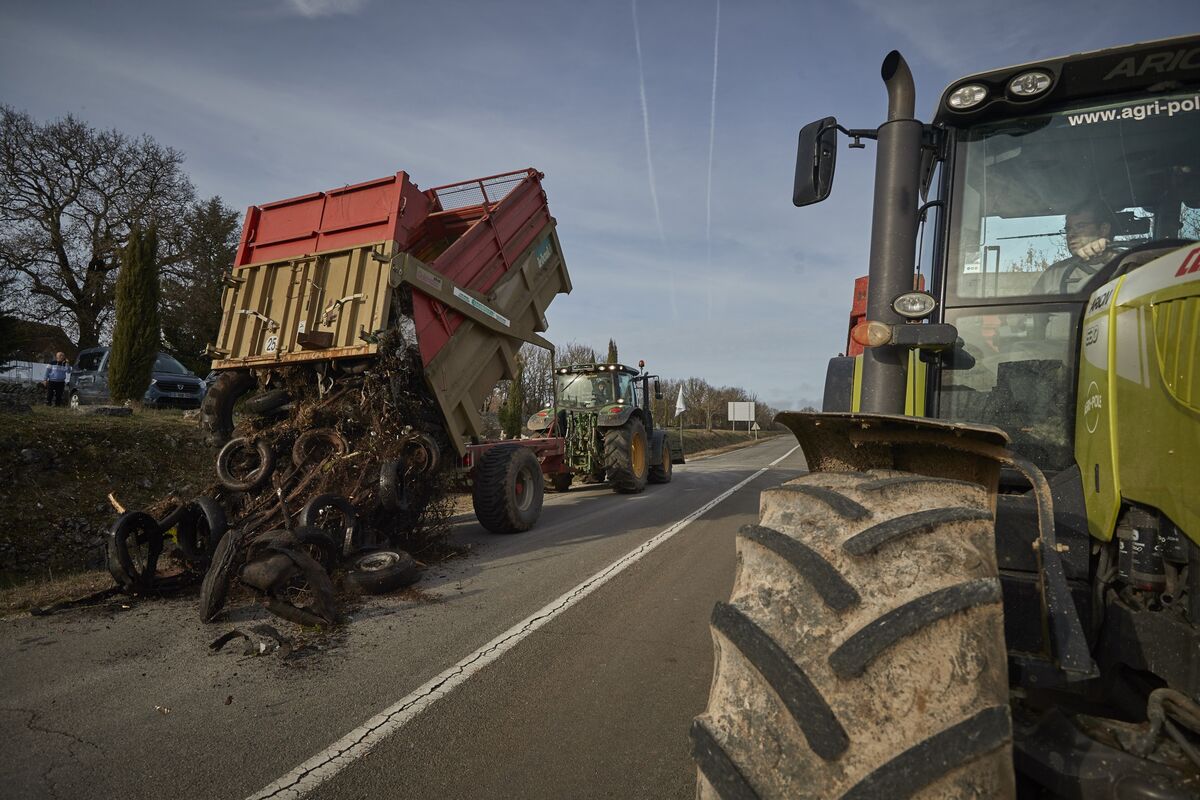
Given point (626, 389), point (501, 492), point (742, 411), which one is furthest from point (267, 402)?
point (742, 411)

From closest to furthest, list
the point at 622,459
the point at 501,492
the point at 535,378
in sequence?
1. the point at 501,492
2. the point at 622,459
3. the point at 535,378

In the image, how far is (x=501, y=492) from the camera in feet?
26.3

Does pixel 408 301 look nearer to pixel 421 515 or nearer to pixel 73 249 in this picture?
pixel 421 515

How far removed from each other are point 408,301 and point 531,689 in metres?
4.26

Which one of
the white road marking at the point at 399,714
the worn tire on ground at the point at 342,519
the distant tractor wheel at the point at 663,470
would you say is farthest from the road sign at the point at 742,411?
the worn tire on ground at the point at 342,519

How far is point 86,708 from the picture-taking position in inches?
128

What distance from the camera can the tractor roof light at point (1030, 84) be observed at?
2.58 m

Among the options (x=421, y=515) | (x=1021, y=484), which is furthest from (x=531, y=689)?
(x=421, y=515)

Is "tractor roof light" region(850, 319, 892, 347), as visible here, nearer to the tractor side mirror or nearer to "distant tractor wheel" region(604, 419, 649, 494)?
the tractor side mirror

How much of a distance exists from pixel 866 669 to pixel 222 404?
22.9ft

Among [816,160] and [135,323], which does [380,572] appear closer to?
[816,160]

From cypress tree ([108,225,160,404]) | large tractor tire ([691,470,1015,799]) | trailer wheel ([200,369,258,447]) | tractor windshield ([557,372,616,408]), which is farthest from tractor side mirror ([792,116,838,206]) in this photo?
cypress tree ([108,225,160,404])

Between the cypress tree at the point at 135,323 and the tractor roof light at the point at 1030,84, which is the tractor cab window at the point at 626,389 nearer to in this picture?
the tractor roof light at the point at 1030,84

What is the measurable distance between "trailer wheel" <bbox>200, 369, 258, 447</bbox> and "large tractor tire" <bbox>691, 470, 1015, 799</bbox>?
6.55 metres
